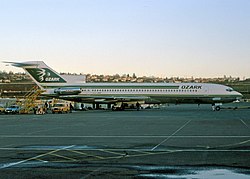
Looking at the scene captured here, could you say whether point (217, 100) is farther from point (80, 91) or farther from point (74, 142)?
point (74, 142)

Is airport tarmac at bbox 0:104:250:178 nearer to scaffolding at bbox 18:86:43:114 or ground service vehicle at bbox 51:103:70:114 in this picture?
ground service vehicle at bbox 51:103:70:114

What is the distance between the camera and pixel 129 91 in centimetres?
6988

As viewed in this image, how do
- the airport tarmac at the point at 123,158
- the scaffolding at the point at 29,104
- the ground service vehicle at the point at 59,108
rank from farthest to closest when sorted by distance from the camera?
the scaffolding at the point at 29,104
the ground service vehicle at the point at 59,108
the airport tarmac at the point at 123,158

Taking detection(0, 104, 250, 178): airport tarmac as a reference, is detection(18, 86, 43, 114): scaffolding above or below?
above

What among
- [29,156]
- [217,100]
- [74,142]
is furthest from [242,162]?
[217,100]

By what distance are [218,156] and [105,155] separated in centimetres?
362

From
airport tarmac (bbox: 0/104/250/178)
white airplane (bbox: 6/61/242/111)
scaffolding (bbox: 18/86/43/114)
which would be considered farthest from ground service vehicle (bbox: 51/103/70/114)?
airport tarmac (bbox: 0/104/250/178)

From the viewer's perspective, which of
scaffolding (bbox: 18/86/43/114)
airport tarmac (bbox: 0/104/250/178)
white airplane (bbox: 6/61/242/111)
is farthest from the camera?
white airplane (bbox: 6/61/242/111)

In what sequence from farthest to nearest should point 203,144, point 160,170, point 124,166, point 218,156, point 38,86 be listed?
point 38,86
point 203,144
point 218,156
point 124,166
point 160,170

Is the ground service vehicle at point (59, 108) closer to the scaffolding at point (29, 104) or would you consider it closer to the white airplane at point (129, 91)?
the white airplane at point (129, 91)

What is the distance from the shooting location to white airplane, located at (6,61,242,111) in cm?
6825

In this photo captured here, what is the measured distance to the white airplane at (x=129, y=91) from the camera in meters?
68.2

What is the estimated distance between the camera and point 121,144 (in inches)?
728

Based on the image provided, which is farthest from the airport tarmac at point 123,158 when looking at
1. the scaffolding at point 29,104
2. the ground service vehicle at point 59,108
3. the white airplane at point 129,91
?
the white airplane at point 129,91
